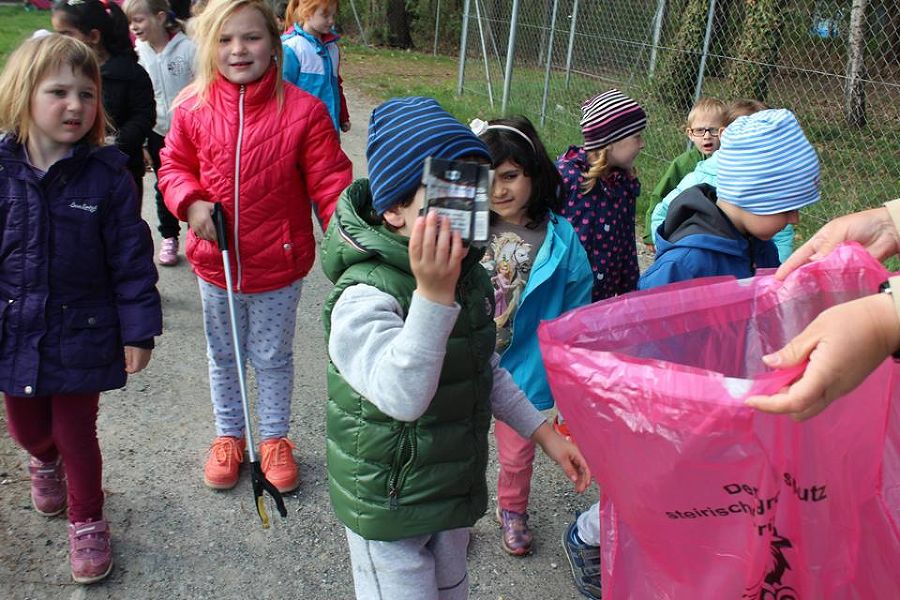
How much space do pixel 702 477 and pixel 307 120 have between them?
1.95m

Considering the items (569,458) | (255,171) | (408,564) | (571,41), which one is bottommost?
(571,41)

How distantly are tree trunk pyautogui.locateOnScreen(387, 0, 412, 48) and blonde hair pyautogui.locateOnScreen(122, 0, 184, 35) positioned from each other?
16065 millimetres

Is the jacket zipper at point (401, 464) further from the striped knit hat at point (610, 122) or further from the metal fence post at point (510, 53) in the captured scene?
the metal fence post at point (510, 53)

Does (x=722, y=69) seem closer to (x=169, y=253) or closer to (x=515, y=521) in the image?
(x=169, y=253)

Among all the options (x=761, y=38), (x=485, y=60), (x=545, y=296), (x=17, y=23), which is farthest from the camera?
(x=17, y=23)

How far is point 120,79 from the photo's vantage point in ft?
13.9

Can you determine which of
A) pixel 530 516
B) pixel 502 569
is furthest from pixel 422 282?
pixel 530 516

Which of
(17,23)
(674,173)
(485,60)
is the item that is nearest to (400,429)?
(674,173)

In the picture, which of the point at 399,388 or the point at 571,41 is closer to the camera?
the point at 399,388

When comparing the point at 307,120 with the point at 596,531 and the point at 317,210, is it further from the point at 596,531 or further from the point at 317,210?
the point at 596,531

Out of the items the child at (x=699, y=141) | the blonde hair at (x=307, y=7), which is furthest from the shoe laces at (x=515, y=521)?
the blonde hair at (x=307, y=7)

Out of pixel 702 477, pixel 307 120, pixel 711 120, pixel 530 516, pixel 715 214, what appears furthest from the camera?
pixel 711 120

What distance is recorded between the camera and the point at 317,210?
3.11 metres

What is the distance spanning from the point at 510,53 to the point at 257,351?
8.07 meters
